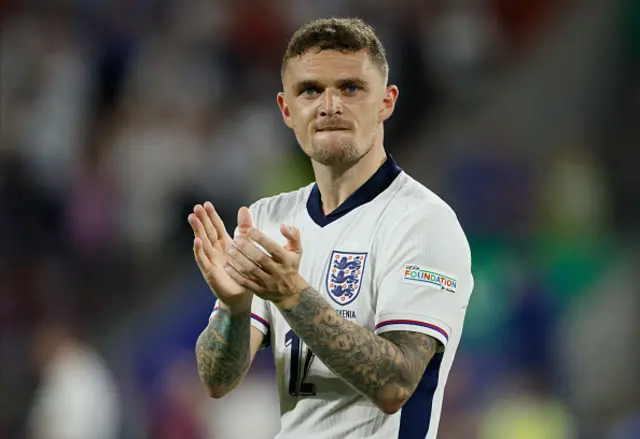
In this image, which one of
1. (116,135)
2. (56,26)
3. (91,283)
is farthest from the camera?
(56,26)

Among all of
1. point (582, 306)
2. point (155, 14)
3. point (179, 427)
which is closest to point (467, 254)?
point (179, 427)

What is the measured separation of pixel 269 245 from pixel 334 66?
0.85m

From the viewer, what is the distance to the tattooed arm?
3326 millimetres

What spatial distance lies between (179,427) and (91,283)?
1.47 meters

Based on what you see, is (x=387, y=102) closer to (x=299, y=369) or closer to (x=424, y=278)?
(x=424, y=278)

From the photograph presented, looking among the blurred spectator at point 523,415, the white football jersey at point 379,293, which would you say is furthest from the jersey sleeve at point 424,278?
the blurred spectator at point 523,415

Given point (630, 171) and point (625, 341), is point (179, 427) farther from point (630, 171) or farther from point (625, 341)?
point (630, 171)

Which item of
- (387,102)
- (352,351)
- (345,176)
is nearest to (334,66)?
(387,102)

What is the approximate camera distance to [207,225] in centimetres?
327

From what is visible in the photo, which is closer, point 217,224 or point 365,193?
point 217,224

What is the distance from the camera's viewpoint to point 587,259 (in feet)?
28.0

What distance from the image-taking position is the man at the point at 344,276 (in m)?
2.94

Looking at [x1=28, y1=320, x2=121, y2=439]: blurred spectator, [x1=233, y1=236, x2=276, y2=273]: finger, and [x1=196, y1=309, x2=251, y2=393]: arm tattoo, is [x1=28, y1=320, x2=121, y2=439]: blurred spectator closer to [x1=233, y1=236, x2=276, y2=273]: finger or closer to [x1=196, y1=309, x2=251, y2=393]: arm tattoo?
[x1=196, y1=309, x2=251, y2=393]: arm tattoo

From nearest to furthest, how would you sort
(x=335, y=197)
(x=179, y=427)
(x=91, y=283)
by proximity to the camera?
(x=335, y=197) → (x=179, y=427) → (x=91, y=283)
